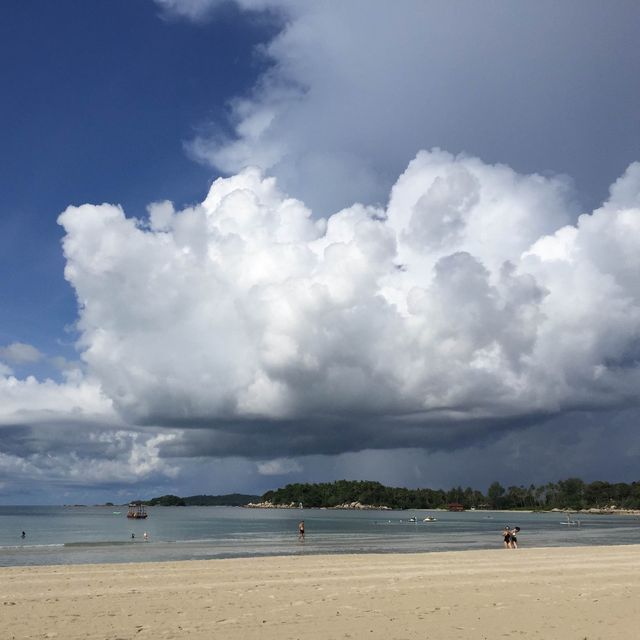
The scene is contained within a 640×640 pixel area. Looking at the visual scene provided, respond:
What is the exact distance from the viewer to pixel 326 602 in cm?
2098

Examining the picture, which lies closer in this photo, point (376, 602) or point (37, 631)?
point (37, 631)

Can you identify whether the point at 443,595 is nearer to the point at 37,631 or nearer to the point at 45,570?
the point at 37,631

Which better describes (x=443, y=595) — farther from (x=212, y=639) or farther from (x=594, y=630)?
(x=212, y=639)

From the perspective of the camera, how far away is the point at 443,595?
22547 millimetres

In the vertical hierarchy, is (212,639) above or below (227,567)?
above

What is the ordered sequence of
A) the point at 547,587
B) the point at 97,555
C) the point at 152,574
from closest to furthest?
the point at 547,587
the point at 152,574
the point at 97,555

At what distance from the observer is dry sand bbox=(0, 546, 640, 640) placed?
53.3 ft

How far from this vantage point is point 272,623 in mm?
17156

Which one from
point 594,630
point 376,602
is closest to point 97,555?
point 376,602

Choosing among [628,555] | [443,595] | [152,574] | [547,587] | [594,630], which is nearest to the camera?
[594,630]

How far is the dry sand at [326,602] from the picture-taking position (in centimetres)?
1625

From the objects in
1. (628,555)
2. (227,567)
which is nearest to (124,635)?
(227,567)

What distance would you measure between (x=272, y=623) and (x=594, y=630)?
8.28 m

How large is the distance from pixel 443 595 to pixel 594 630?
7070mm
